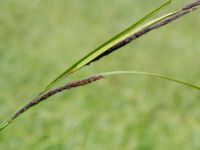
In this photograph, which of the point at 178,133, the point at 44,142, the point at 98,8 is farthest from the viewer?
the point at 98,8

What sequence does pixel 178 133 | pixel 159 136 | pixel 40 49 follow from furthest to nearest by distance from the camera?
1. pixel 40 49
2. pixel 178 133
3. pixel 159 136

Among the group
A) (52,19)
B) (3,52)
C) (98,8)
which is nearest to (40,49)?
(3,52)

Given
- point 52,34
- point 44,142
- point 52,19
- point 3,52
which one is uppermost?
point 52,19

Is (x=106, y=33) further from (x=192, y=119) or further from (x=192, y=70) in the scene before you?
(x=192, y=119)

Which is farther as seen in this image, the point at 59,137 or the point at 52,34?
the point at 52,34

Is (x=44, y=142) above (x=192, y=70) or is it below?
below

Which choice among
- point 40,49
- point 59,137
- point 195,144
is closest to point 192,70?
point 40,49

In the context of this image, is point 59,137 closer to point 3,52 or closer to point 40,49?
point 3,52
